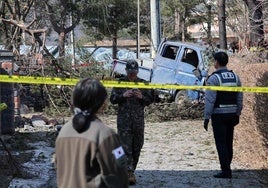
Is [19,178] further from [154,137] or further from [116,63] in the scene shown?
[116,63]

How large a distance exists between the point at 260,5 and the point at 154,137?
3770mm

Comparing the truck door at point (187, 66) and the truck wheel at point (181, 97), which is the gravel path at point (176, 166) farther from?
the truck door at point (187, 66)

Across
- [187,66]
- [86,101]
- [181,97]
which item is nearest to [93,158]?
[86,101]

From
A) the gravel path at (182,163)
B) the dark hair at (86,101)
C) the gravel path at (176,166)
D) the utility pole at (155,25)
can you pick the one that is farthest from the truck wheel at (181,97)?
the dark hair at (86,101)

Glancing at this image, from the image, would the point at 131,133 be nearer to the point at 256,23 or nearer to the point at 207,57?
Result: the point at 256,23

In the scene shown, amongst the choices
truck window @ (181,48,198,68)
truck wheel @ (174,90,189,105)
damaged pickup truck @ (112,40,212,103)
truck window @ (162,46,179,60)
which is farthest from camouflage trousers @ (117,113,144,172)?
truck window @ (162,46,179,60)

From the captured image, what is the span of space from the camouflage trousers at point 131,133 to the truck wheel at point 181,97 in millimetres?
8231

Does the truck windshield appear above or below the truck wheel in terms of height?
above

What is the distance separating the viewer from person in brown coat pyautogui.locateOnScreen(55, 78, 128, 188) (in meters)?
3.54

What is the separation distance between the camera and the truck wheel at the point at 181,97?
15.9 meters

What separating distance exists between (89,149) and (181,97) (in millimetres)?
12807

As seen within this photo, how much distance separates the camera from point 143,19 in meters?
38.7

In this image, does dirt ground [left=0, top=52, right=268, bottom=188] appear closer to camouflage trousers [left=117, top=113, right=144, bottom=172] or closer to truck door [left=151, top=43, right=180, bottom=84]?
camouflage trousers [left=117, top=113, right=144, bottom=172]

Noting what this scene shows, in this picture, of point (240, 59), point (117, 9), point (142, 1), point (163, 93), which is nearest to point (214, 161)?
point (240, 59)
